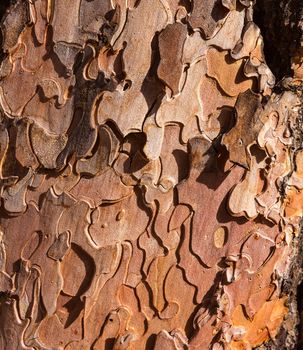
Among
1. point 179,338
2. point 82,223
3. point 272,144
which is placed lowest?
point 179,338

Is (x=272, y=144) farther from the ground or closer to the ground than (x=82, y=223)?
farther from the ground

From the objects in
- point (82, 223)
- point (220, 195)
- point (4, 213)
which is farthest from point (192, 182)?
point (4, 213)

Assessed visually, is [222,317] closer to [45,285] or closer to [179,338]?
[179,338]

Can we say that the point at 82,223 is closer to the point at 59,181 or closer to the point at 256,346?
the point at 59,181

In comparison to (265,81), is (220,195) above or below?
below

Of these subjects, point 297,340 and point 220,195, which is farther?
point 297,340

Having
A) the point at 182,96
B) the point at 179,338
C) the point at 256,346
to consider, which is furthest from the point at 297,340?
the point at 182,96
